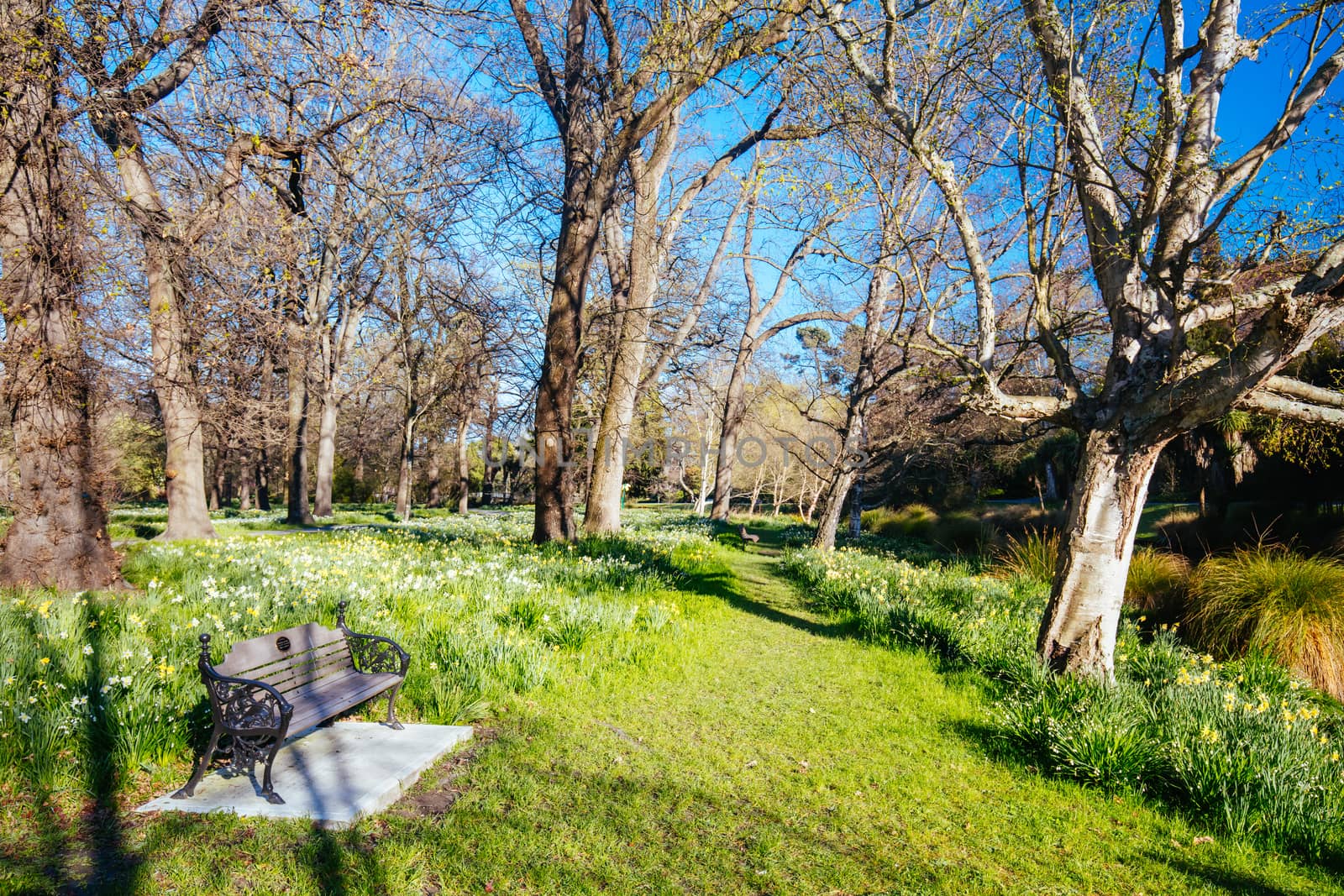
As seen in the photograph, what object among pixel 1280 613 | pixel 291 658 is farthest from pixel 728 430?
pixel 291 658

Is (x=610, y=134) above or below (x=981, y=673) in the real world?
above

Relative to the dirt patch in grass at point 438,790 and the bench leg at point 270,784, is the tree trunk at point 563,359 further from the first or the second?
the bench leg at point 270,784

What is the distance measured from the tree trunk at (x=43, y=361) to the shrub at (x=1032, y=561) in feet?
Result: 40.2

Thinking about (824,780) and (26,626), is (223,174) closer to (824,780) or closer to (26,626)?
(26,626)

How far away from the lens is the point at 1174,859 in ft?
11.7

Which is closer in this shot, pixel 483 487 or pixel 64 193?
pixel 64 193

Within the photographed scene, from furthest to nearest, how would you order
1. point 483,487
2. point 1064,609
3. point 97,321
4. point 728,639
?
point 483,487
point 728,639
point 97,321
point 1064,609

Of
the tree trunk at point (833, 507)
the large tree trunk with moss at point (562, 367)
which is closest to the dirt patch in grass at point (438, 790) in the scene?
the large tree trunk with moss at point (562, 367)

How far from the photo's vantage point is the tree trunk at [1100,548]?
5820 millimetres

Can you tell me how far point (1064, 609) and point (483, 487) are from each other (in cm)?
4249

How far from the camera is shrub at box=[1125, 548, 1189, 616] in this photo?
917cm

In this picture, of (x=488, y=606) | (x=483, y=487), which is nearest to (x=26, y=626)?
(x=488, y=606)

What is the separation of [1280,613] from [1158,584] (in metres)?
2.63

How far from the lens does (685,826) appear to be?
145 inches
